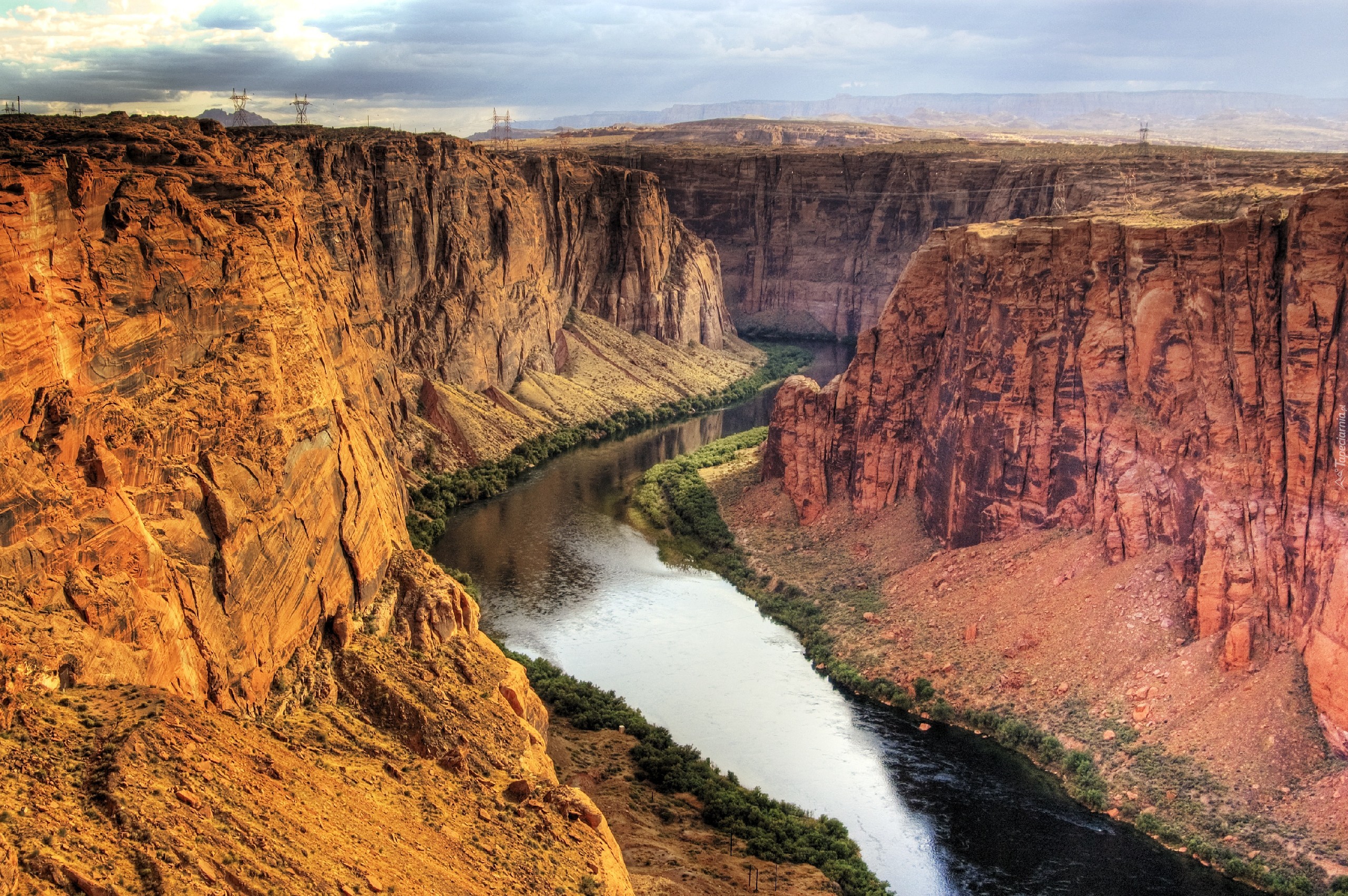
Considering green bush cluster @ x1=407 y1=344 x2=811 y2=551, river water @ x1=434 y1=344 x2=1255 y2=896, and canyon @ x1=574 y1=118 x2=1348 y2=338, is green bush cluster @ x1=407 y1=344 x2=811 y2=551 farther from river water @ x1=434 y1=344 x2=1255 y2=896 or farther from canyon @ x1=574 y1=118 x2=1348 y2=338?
canyon @ x1=574 y1=118 x2=1348 y2=338

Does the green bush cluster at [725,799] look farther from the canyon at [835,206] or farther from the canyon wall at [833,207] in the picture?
the canyon wall at [833,207]

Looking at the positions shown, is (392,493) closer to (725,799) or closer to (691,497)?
(725,799)

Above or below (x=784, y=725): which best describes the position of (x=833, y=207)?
above

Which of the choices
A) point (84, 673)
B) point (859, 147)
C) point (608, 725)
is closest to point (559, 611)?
point (608, 725)

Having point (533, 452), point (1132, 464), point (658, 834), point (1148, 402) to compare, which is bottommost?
point (658, 834)

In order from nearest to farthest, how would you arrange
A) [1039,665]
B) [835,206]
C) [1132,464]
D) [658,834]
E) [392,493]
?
[658,834] < [392,493] < [1039,665] < [1132,464] < [835,206]

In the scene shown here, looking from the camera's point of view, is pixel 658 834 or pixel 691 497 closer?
pixel 658 834

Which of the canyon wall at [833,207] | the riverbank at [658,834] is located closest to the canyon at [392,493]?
the riverbank at [658,834]

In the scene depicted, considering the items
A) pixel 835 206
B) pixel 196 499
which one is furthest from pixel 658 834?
pixel 835 206
